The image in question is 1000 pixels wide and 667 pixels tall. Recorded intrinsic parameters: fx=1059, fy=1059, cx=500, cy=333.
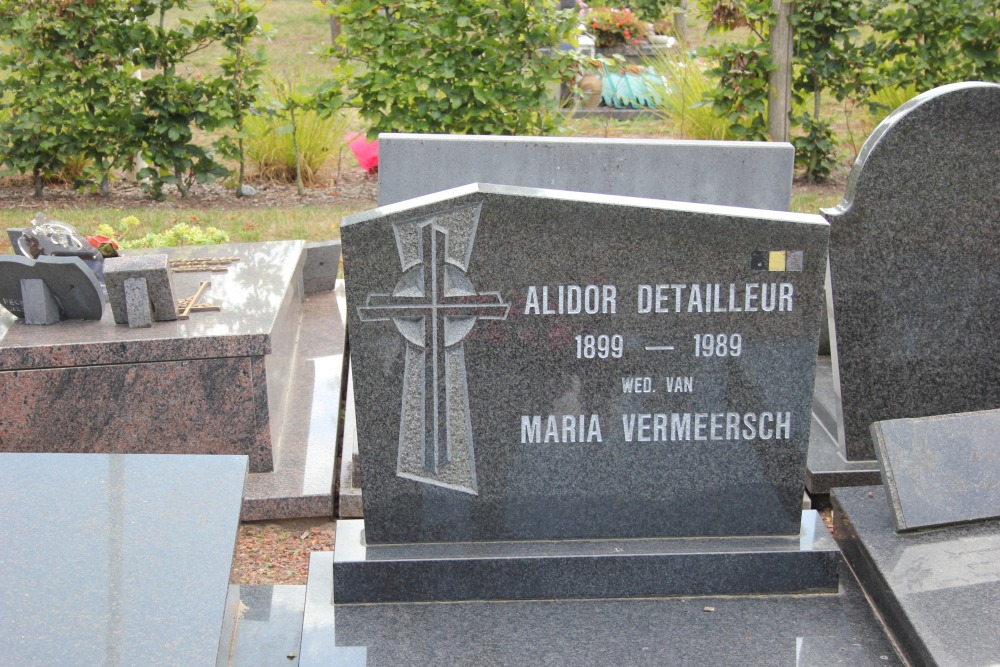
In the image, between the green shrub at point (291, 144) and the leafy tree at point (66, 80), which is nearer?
the leafy tree at point (66, 80)

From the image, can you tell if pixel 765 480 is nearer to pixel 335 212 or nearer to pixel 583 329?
pixel 583 329

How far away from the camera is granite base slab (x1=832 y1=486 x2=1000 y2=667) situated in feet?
10.0

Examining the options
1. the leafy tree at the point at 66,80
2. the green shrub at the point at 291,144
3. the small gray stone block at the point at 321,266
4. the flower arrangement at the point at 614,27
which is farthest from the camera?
the flower arrangement at the point at 614,27

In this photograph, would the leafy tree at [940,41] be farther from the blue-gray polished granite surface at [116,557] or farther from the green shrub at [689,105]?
the blue-gray polished granite surface at [116,557]

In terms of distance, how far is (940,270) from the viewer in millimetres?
4359

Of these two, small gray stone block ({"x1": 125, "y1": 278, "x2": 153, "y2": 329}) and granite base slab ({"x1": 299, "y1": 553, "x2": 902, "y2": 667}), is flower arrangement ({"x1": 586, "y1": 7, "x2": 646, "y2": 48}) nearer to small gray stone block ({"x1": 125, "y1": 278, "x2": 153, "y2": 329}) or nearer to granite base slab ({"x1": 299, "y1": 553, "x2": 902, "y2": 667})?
small gray stone block ({"x1": 125, "y1": 278, "x2": 153, "y2": 329})

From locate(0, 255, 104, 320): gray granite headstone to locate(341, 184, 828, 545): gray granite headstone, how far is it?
1.84 metres

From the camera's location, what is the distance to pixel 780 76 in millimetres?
9344

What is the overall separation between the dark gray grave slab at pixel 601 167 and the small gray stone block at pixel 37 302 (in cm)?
158

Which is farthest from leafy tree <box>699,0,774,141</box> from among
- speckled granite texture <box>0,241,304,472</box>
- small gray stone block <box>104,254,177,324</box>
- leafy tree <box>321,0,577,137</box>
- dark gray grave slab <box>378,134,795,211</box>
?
small gray stone block <box>104,254,177,324</box>

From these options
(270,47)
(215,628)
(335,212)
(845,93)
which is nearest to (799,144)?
(845,93)

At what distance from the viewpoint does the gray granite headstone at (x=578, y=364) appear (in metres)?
3.25

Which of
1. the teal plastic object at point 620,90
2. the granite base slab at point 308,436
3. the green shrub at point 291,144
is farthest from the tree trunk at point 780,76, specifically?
the granite base slab at point 308,436

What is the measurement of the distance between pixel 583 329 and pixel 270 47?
59.7ft
